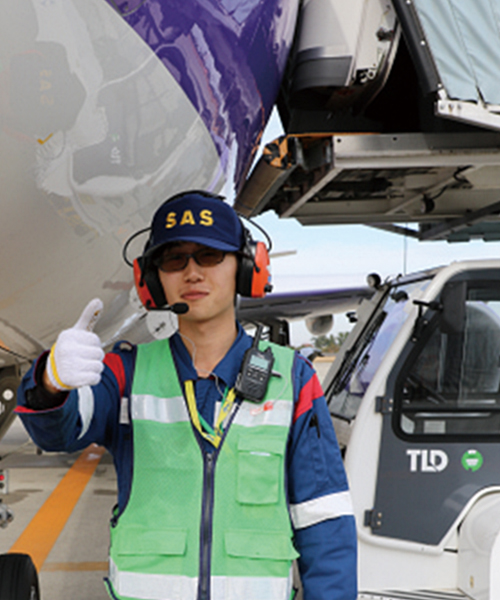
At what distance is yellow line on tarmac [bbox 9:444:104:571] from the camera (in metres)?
5.07

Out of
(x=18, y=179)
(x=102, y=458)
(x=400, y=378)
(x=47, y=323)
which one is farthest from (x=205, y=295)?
(x=102, y=458)

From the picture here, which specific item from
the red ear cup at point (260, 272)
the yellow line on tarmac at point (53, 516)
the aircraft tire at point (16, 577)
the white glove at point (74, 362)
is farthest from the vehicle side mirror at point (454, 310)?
the yellow line on tarmac at point (53, 516)

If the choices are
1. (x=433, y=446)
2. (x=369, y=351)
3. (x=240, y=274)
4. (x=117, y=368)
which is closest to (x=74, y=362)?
(x=117, y=368)

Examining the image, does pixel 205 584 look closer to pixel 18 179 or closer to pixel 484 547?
pixel 18 179

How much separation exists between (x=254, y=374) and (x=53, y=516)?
16.1ft

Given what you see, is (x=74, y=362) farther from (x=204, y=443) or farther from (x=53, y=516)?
(x=53, y=516)

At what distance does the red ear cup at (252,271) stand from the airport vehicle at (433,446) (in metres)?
1.27

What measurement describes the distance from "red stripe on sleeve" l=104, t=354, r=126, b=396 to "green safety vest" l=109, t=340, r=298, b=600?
72 mm

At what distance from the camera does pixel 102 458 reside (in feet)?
29.7

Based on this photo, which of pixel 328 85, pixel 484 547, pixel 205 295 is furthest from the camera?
pixel 328 85

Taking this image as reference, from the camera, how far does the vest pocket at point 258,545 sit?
1.60 meters

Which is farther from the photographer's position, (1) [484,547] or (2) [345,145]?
(2) [345,145]

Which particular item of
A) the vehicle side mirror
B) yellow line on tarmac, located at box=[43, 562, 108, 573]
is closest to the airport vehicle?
the vehicle side mirror

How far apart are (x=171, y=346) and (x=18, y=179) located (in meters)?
0.57
